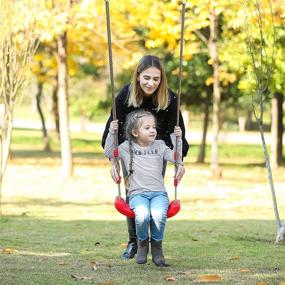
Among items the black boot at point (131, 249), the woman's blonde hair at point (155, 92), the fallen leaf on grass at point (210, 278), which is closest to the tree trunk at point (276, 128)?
the black boot at point (131, 249)

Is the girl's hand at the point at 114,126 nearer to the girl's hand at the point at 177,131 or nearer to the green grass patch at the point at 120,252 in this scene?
the girl's hand at the point at 177,131

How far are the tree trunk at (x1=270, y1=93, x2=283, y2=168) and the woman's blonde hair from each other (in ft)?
66.0

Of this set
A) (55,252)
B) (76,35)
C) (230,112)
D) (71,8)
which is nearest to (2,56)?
(55,252)

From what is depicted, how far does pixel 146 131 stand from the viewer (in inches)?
277

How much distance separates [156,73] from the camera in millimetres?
7191

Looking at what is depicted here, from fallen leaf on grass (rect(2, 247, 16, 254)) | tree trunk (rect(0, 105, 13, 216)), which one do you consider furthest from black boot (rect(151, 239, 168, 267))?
tree trunk (rect(0, 105, 13, 216))

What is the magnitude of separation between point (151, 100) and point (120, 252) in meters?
1.80

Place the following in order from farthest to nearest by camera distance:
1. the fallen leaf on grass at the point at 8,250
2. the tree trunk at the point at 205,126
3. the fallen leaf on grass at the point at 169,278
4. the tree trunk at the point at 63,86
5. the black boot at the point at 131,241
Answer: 1. the tree trunk at the point at 205,126
2. the tree trunk at the point at 63,86
3. the fallen leaf on grass at the point at 8,250
4. the black boot at the point at 131,241
5. the fallen leaf on grass at the point at 169,278

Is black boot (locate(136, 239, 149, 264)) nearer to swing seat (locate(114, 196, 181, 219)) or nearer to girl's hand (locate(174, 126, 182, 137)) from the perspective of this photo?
swing seat (locate(114, 196, 181, 219))

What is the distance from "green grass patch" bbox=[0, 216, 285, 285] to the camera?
6.47 metres

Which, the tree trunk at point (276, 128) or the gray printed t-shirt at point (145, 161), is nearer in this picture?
the gray printed t-shirt at point (145, 161)

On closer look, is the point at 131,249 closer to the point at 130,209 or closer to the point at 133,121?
the point at 130,209

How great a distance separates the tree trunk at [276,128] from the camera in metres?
27.4

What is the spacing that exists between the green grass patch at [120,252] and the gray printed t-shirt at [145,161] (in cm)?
66
